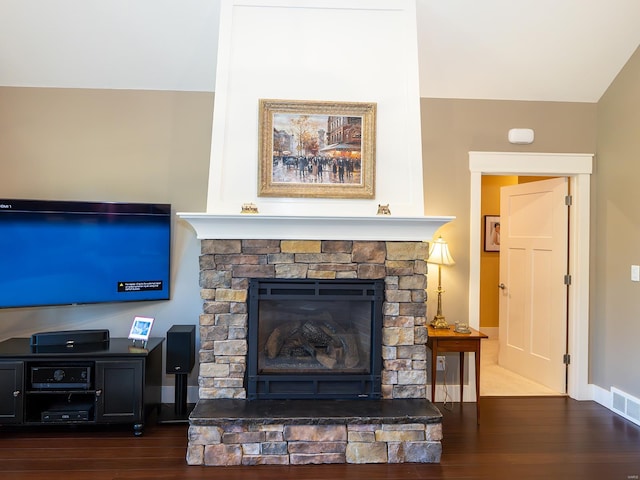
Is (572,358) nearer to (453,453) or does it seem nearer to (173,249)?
(453,453)

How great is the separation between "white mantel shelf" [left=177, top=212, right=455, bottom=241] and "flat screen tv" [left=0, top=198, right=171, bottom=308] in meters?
0.77

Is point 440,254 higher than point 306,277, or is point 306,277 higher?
point 440,254

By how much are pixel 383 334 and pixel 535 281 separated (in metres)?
2.07

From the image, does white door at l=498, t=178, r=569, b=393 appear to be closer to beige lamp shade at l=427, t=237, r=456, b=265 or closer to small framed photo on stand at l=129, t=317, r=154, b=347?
beige lamp shade at l=427, t=237, r=456, b=265

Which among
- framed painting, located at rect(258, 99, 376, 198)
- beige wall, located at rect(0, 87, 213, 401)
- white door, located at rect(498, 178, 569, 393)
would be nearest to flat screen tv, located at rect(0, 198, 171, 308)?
beige wall, located at rect(0, 87, 213, 401)

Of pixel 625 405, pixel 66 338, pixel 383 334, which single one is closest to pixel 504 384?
pixel 625 405

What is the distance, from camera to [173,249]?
136 inches

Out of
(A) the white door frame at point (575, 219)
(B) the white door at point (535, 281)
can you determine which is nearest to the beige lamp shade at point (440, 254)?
(A) the white door frame at point (575, 219)

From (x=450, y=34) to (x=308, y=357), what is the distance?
264 cm

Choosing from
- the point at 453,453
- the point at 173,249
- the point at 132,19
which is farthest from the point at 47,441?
the point at 132,19

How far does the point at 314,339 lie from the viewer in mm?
2963

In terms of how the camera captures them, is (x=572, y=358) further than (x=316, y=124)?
Yes

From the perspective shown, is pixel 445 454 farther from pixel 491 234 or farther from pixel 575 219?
pixel 491 234

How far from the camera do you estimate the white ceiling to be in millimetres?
3018
